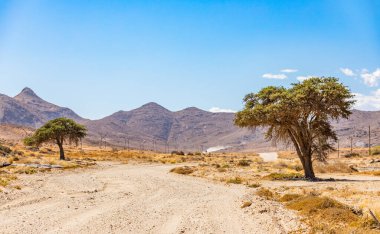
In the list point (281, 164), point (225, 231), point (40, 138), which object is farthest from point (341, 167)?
point (40, 138)

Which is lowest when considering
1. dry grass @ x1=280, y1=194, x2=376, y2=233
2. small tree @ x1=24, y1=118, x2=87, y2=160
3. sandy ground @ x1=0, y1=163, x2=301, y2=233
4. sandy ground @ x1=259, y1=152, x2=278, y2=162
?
sandy ground @ x1=259, y1=152, x2=278, y2=162

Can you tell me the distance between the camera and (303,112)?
32.3 meters

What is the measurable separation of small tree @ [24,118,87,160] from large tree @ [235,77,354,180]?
155ft

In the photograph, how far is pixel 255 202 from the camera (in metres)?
20.3

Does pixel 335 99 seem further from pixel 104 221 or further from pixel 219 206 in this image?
pixel 104 221

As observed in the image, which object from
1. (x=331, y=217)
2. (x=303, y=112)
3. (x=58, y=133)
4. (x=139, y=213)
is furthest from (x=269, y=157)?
(x=331, y=217)

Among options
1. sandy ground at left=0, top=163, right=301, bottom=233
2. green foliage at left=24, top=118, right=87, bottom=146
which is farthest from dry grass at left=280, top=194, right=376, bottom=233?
green foliage at left=24, top=118, right=87, bottom=146

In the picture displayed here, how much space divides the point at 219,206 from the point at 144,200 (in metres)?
4.66

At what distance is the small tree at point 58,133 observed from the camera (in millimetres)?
72812

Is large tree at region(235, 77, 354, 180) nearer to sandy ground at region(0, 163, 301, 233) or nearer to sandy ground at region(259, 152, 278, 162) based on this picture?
sandy ground at region(0, 163, 301, 233)

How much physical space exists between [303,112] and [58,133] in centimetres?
5336

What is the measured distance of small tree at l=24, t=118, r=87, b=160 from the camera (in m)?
72.8

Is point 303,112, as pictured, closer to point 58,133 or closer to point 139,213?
point 139,213

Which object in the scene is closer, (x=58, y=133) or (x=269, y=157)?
(x=58, y=133)
